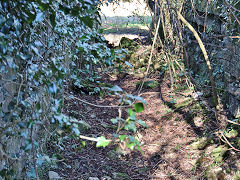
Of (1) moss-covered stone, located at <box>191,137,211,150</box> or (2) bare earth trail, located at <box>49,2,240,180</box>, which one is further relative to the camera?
(1) moss-covered stone, located at <box>191,137,211,150</box>

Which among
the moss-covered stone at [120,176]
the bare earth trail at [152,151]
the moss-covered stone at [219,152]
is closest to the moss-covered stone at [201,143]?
the bare earth trail at [152,151]

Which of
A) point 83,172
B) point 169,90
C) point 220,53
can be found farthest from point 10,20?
point 169,90

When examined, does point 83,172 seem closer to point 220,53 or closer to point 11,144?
point 11,144

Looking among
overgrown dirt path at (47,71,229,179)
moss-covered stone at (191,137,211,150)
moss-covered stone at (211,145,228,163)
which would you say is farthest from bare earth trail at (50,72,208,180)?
moss-covered stone at (211,145,228,163)

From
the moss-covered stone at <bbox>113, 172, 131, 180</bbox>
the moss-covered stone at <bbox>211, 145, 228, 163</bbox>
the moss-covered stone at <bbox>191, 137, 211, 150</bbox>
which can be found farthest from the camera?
the moss-covered stone at <bbox>191, 137, 211, 150</bbox>

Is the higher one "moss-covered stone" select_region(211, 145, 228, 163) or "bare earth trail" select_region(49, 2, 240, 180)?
"moss-covered stone" select_region(211, 145, 228, 163)

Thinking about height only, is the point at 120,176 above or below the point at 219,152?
below

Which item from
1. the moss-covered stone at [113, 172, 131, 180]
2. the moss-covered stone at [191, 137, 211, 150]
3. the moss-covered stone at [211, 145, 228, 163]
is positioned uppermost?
the moss-covered stone at [211, 145, 228, 163]

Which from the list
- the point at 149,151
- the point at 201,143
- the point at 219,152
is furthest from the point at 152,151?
the point at 219,152

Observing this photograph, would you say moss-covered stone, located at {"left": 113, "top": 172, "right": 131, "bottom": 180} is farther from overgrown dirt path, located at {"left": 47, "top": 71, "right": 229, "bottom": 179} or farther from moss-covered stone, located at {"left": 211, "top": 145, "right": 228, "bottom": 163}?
moss-covered stone, located at {"left": 211, "top": 145, "right": 228, "bottom": 163}

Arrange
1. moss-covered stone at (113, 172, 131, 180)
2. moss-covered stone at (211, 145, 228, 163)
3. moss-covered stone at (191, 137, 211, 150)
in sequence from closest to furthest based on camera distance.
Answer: moss-covered stone at (211, 145, 228, 163) < moss-covered stone at (113, 172, 131, 180) < moss-covered stone at (191, 137, 211, 150)

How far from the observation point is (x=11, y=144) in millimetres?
2156

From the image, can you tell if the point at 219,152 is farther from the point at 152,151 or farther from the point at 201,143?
the point at 152,151

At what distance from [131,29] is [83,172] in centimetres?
749
